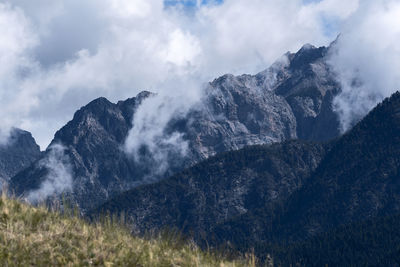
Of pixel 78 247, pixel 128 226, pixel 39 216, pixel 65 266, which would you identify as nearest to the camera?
pixel 65 266

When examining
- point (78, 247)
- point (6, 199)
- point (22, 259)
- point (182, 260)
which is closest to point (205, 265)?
point (182, 260)

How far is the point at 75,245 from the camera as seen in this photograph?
47.6 ft

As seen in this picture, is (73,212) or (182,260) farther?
(73,212)

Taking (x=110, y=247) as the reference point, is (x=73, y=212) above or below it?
above

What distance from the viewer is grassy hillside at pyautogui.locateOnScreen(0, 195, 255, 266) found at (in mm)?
13641

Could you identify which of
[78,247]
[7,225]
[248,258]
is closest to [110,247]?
[78,247]

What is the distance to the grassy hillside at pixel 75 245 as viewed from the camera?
1364cm

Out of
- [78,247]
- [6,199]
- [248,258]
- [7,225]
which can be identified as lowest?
[248,258]

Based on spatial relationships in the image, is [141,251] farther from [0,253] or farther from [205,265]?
[0,253]

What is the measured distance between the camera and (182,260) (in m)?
14.8

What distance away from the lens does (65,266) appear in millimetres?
13266

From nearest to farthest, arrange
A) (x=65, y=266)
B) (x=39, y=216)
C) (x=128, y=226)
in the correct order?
(x=65, y=266) → (x=39, y=216) → (x=128, y=226)

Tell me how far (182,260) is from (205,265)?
0.64 m

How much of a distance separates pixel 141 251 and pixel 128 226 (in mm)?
2839
